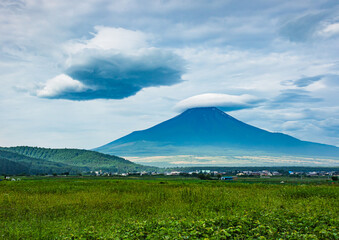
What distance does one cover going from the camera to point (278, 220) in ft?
46.4

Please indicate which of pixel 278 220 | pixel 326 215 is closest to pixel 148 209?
pixel 278 220

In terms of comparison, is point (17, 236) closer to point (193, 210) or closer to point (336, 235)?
point (193, 210)

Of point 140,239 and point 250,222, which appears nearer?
point 140,239

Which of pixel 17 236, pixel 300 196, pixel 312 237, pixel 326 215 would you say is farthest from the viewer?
pixel 300 196

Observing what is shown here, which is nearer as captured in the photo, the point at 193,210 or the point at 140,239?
the point at 140,239

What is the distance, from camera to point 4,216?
19.9 metres

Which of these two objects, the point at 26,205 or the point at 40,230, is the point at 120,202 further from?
the point at 40,230

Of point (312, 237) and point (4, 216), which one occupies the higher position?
point (312, 237)

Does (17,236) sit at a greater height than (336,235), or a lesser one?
lesser

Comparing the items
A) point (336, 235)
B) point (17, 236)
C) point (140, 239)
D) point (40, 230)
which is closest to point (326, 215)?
point (336, 235)

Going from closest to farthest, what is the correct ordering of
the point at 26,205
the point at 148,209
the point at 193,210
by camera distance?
the point at 193,210, the point at 148,209, the point at 26,205

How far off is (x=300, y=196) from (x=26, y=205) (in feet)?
79.8

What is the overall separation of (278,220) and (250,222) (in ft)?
4.74

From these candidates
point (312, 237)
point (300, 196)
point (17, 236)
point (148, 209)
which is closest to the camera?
point (312, 237)
